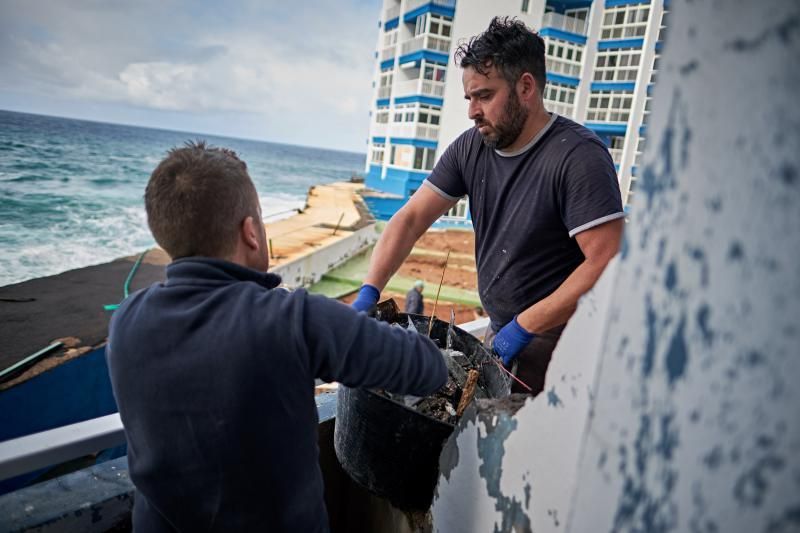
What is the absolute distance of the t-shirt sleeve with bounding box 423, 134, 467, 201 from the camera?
235 centimetres

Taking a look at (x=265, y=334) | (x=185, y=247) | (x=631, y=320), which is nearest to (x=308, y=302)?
(x=265, y=334)

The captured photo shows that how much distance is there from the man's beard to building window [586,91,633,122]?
22.0m

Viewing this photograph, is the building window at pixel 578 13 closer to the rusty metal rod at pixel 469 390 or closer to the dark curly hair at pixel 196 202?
the rusty metal rod at pixel 469 390

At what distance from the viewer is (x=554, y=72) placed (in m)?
21.6

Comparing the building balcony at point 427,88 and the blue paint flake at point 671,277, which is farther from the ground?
the building balcony at point 427,88

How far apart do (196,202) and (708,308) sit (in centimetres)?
103

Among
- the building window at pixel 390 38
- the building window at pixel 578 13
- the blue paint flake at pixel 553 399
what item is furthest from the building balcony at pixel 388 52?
the blue paint flake at pixel 553 399

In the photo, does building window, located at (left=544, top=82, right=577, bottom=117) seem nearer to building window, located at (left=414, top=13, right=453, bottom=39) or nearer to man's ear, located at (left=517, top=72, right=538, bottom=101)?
building window, located at (left=414, top=13, right=453, bottom=39)

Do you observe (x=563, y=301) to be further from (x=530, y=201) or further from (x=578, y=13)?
(x=578, y=13)

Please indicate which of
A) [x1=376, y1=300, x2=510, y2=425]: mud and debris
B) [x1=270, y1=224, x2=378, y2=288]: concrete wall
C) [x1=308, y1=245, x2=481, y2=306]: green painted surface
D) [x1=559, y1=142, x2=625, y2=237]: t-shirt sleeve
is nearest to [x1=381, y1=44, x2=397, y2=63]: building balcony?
[x1=270, y1=224, x2=378, y2=288]: concrete wall

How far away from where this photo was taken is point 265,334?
104 cm

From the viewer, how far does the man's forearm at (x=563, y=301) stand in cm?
182

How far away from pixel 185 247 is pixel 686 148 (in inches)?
41.0

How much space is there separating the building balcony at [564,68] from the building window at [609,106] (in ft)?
4.18
